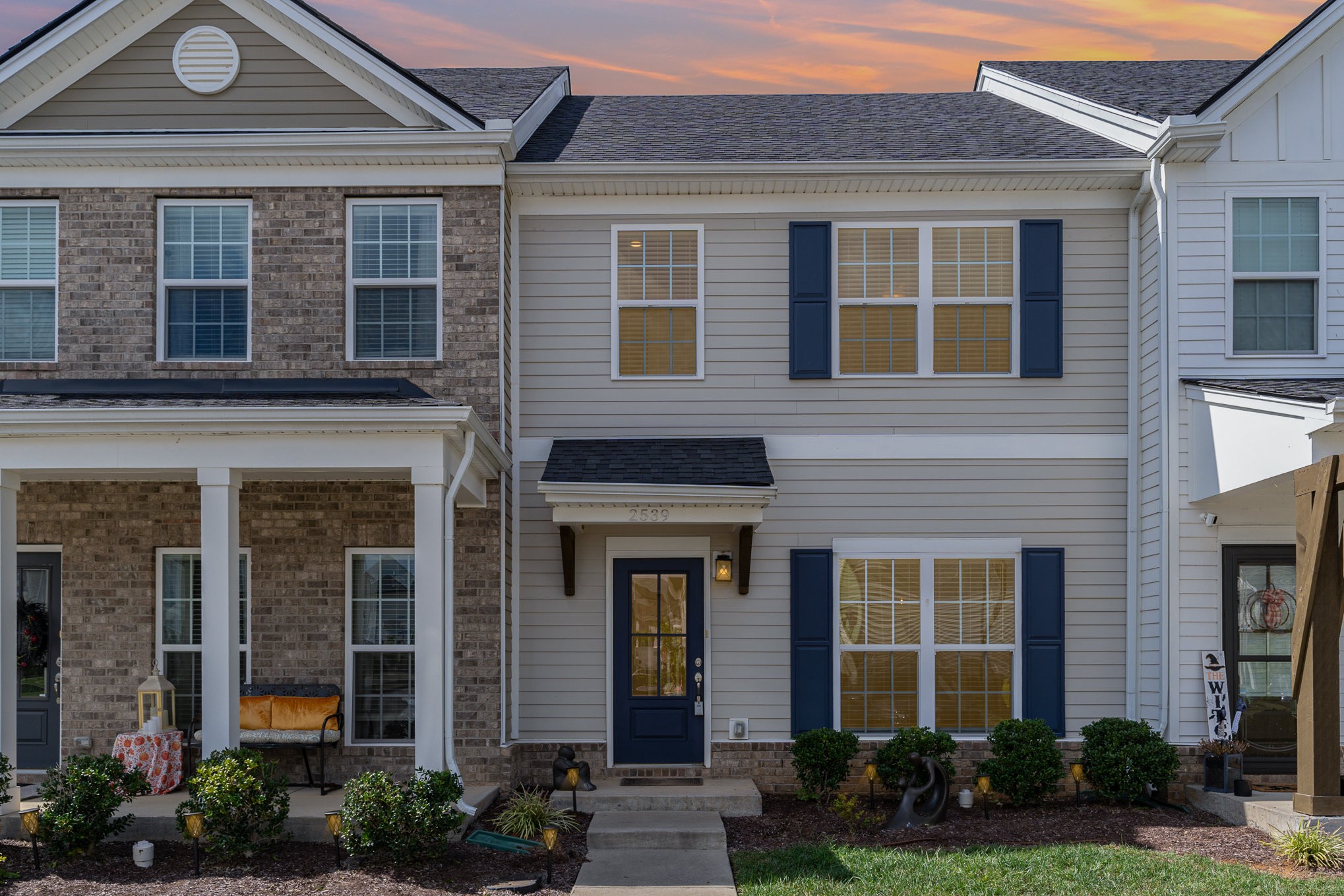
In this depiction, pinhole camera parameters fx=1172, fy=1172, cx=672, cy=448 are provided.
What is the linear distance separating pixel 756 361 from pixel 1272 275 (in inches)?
175

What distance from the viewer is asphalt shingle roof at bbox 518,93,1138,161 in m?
10.6

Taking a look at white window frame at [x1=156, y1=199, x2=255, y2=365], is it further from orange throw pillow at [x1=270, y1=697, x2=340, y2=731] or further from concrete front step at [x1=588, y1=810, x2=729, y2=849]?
concrete front step at [x1=588, y1=810, x2=729, y2=849]

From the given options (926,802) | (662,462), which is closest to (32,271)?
(662,462)

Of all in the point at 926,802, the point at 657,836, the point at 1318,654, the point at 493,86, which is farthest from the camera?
the point at 493,86

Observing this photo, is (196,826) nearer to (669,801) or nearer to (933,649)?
(669,801)

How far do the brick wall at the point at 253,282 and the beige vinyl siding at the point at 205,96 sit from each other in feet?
2.14

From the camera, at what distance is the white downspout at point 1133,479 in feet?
33.7

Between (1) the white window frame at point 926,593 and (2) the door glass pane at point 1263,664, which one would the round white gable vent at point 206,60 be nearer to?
(1) the white window frame at point 926,593

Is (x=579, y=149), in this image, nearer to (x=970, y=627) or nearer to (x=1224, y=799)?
(x=970, y=627)

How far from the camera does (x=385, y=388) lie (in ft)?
32.1

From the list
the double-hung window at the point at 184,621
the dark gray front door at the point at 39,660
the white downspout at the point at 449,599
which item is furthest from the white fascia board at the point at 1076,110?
the dark gray front door at the point at 39,660

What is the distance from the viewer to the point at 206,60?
33.8 feet

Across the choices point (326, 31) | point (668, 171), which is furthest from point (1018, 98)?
point (326, 31)

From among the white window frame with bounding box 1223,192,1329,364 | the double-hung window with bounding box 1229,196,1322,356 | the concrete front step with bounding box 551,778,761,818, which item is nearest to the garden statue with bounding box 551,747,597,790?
the concrete front step with bounding box 551,778,761,818
